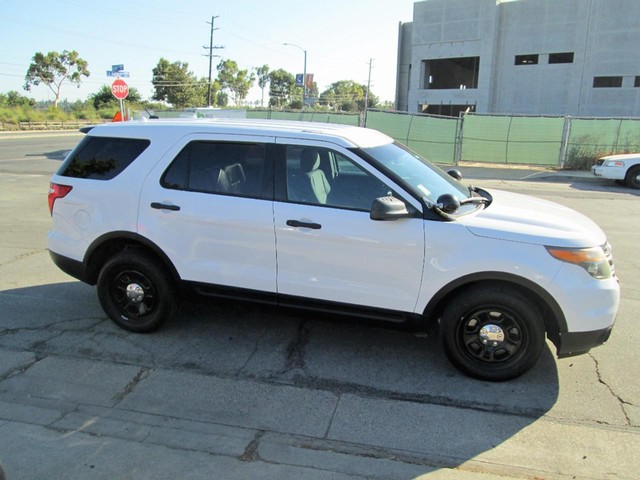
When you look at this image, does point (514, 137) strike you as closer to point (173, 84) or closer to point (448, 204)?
point (448, 204)

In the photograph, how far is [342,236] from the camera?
3707 millimetres

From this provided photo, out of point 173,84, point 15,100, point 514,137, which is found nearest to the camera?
point 514,137

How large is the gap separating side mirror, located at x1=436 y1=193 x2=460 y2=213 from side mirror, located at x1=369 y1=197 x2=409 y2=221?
257 mm

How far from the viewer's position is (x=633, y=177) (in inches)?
599

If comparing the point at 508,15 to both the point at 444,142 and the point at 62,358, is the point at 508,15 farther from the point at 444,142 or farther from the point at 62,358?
the point at 62,358

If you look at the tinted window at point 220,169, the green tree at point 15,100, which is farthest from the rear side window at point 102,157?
the green tree at point 15,100

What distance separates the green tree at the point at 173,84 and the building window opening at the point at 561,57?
53.1m

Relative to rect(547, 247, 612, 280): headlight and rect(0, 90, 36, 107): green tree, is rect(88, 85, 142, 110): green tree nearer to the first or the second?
rect(0, 90, 36, 107): green tree

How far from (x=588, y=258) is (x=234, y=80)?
11542 cm

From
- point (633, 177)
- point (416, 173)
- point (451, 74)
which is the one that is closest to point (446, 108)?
point (451, 74)

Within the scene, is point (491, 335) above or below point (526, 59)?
below

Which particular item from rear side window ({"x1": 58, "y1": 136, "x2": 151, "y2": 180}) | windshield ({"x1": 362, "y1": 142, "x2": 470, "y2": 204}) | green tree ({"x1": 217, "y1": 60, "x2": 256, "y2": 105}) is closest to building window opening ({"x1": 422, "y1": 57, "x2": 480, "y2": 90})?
windshield ({"x1": 362, "y1": 142, "x2": 470, "y2": 204})

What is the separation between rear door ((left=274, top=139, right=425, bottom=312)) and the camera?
3643 millimetres

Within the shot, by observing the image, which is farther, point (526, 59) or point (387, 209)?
point (526, 59)
